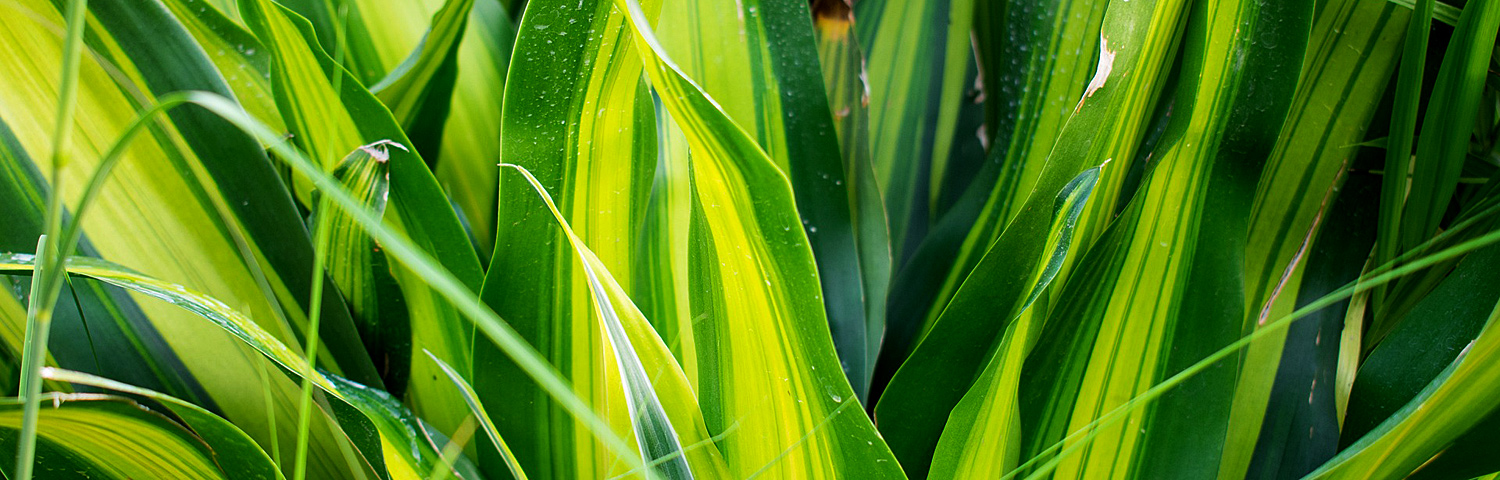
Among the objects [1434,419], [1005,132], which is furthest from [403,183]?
[1434,419]

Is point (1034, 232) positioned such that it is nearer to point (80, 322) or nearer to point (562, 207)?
point (562, 207)

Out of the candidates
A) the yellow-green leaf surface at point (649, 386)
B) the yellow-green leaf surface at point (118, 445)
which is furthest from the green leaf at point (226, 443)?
the yellow-green leaf surface at point (649, 386)

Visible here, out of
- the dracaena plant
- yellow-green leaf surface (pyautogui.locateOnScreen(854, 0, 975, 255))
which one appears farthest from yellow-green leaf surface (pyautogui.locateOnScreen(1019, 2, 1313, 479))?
yellow-green leaf surface (pyautogui.locateOnScreen(854, 0, 975, 255))

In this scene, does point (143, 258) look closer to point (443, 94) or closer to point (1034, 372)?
point (443, 94)

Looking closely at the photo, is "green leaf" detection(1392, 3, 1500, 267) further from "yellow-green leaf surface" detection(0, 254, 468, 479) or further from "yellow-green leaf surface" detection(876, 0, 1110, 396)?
"yellow-green leaf surface" detection(0, 254, 468, 479)

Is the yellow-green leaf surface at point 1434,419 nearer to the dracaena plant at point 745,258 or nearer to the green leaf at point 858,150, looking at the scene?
the dracaena plant at point 745,258

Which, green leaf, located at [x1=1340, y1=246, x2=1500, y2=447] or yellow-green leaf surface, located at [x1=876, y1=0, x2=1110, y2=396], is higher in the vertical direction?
yellow-green leaf surface, located at [x1=876, y1=0, x2=1110, y2=396]
